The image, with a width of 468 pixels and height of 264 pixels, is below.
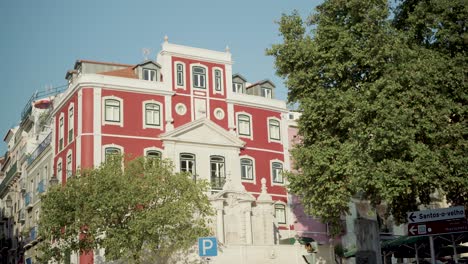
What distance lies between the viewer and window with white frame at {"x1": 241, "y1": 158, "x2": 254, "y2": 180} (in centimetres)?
4594

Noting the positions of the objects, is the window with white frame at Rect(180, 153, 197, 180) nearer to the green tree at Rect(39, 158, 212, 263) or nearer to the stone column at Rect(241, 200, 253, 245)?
the stone column at Rect(241, 200, 253, 245)

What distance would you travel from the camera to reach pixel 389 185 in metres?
27.5

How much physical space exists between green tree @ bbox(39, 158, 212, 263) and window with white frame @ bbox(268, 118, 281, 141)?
15056 millimetres

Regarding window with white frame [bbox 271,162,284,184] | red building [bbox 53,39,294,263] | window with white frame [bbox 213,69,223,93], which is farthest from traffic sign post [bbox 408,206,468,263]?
window with white frame [bbox 271,162,284,184]

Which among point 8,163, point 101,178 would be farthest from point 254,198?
point 8,163

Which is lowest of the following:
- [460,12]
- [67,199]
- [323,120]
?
[67,199]

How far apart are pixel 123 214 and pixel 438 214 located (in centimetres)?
1710

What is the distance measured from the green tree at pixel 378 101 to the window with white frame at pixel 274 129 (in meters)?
15.6

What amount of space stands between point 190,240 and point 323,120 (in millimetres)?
8735

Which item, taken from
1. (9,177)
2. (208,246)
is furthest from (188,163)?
(9,177)

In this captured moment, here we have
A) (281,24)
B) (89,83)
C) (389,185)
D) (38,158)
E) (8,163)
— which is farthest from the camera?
(8,163)

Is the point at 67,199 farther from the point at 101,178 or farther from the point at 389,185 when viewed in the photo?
the point at 389,185

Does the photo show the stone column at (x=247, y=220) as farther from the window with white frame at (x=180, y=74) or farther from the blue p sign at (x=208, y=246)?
the blue p sign at (x=208, y=246)

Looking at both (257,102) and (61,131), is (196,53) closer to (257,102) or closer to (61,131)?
(257,102)
